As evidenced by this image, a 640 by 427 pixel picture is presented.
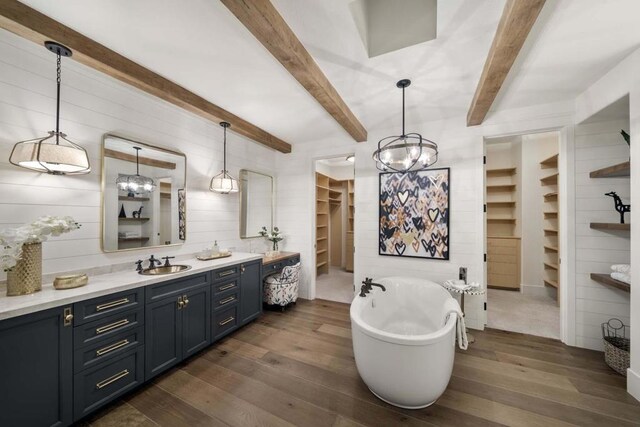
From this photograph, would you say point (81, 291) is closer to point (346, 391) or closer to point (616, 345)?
point (346, 391)

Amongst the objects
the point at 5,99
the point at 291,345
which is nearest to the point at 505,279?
the point at 291,345

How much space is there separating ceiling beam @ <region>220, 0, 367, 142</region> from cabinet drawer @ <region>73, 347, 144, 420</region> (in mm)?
2515

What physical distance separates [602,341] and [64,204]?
17.4 ft

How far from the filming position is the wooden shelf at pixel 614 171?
202 centimetres

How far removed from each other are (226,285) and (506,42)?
3.23m

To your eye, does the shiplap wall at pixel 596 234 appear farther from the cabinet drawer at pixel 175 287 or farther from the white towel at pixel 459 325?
the cabinet drawer at pixel 175 287

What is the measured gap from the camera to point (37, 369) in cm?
140

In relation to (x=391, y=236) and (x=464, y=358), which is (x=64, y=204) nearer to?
(x=391, y=236)

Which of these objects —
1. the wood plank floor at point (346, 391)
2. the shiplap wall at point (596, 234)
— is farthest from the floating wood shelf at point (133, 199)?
the shiplap wall at point (596, 234)

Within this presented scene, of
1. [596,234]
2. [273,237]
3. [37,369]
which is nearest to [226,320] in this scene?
[37,369]

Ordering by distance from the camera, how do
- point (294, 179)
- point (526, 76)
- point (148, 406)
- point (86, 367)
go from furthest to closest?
1. point (294, 179)
2. point (526, 76)
3. point (148, 406)
4. point (86, 367)

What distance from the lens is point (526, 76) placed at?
2152mm

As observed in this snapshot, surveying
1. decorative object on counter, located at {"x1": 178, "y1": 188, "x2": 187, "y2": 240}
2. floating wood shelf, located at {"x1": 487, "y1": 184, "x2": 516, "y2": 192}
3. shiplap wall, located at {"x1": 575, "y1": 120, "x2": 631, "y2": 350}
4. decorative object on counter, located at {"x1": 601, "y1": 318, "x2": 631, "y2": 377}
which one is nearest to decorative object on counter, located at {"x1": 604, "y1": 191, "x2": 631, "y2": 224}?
shiplap wall, located at {"x1": 575, "y1": 120, "x2": 631, "y2": 350}

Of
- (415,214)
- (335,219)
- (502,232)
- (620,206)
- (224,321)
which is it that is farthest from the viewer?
(335,219)
